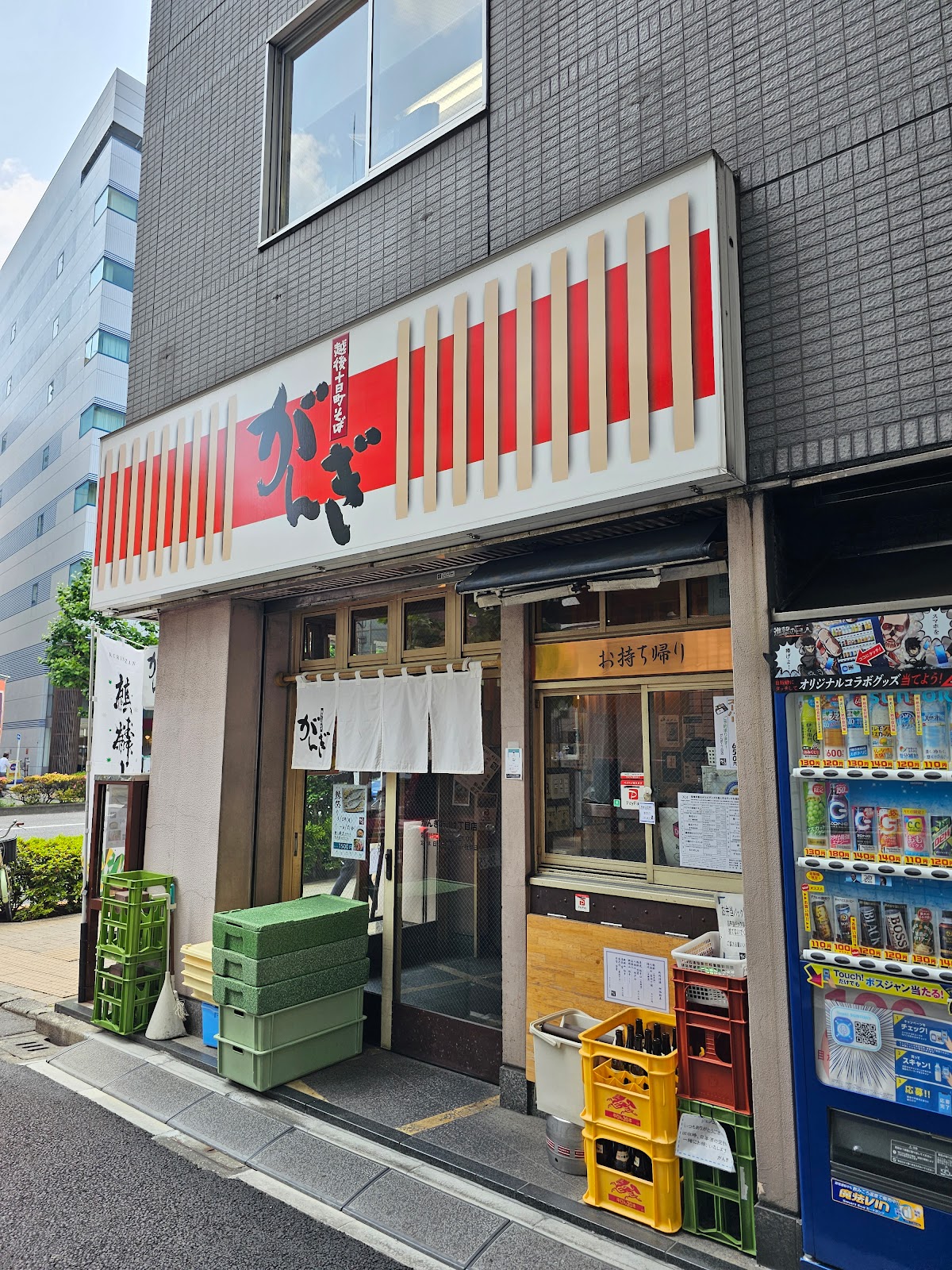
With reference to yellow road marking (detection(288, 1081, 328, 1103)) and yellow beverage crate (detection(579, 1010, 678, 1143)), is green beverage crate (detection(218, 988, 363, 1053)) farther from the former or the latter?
yellow beverage crate (detection(579, 1010, 678, 1143))

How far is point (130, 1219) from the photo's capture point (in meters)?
4.47

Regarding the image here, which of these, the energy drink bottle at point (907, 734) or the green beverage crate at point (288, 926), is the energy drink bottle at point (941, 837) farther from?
the green beverage crate at point (288, 926)

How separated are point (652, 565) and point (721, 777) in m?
1.36

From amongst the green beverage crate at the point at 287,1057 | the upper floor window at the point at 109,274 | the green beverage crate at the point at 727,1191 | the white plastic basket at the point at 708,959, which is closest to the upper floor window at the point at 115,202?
the upper floor window at the point at 109,274

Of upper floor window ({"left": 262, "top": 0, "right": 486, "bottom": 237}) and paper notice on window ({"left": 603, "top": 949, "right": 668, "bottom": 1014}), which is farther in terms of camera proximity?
upper floor window ({"left": 262, "top": 0, "right": 486, "bottom": 237})

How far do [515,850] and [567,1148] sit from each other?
5.84 feet

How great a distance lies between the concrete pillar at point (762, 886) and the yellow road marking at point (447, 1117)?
215 cm

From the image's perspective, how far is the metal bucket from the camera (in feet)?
Answer: 15.4

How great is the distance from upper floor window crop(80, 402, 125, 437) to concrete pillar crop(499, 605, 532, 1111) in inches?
1568

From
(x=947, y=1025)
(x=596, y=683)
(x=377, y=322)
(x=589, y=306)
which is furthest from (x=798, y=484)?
(x=377, y=322)

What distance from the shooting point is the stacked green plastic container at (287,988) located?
5.92m

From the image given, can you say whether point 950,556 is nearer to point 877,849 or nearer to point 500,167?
point 877,849

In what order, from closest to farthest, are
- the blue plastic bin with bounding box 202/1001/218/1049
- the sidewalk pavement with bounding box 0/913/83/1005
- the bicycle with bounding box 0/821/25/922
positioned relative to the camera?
the blue plastic bin with bounding box 202/1001/218/1049
the sidewalk pavement with bounding box 0/913/83/1005
the bicycle with bounding box 0/821/25/922

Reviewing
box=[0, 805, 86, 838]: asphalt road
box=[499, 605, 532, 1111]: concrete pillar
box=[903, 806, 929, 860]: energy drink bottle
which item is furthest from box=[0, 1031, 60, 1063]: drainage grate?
box=[0, 805, 86, 838]: asphalt road
